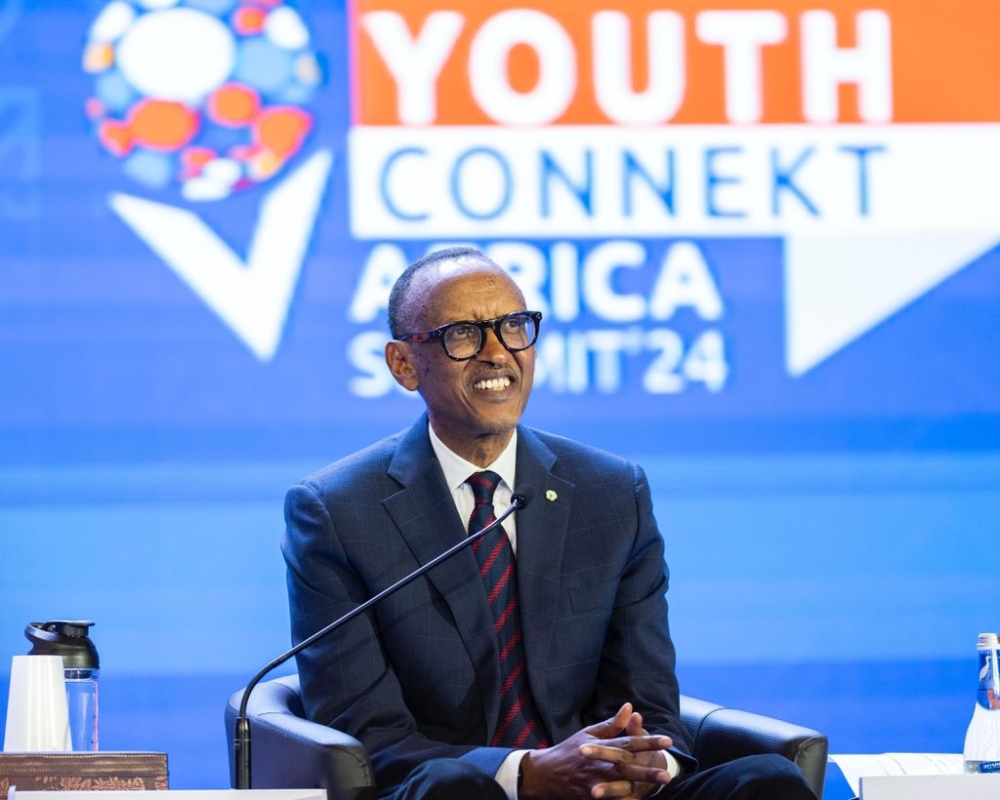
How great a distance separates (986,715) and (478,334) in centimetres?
120

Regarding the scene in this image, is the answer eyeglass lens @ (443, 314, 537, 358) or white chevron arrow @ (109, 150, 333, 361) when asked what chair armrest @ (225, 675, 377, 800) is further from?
white chevron arrow @ (109, 150, 333, 361)

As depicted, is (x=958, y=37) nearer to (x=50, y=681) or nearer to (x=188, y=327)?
(x=188, y=327)

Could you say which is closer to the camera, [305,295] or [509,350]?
[509,350]

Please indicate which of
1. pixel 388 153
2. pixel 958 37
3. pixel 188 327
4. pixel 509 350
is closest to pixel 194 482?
pixel 188 327

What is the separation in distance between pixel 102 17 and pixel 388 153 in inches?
31.6

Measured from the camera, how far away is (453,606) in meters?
3.11

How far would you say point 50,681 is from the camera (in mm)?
3008

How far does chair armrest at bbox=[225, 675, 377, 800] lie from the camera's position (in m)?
2.67

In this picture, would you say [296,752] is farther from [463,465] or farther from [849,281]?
[849,281]

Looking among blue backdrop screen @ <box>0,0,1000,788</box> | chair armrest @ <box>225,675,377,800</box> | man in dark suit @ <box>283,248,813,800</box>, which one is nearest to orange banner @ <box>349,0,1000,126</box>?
blue backdrop screen @ <box>0,0,1000,788</box>

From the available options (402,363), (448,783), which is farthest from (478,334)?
(448,783)

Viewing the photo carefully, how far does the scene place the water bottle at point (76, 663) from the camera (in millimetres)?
3227

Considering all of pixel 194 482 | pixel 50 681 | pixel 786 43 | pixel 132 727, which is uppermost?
pixel 786 43

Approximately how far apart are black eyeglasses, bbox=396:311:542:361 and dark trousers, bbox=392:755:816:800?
0.88 metres
